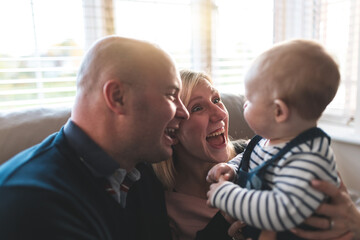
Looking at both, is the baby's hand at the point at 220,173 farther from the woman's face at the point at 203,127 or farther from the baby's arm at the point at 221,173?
the woman's face at the point at 203,127

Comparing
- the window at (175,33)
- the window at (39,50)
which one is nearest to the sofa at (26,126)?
the window at (39,50)

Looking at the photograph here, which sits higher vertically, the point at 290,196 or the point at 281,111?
the point at 281,111

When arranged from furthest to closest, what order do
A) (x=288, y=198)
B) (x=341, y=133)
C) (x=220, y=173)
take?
1. (x=341, y=133)
2. (x=220, y=173)
3. (x=288, y=198)

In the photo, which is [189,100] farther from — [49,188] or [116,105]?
[49,188]

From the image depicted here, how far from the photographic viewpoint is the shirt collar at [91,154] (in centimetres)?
93

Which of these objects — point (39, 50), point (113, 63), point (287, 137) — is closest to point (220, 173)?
point (287, 137)

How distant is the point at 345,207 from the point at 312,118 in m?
0.33

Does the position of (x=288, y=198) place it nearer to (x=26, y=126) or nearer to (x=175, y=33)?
(x=26, y=126)

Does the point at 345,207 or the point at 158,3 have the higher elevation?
the point at 158,3

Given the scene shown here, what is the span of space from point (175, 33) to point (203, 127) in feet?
5.49

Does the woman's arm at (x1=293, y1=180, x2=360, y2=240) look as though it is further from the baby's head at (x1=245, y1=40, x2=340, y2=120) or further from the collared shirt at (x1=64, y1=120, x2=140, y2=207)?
the collared shirt at (x1=64, y1=120, x2=140, y2=207)

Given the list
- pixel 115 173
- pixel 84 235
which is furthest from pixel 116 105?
pixel 84 235

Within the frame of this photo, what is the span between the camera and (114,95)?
0.95m

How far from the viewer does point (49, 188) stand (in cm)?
80
